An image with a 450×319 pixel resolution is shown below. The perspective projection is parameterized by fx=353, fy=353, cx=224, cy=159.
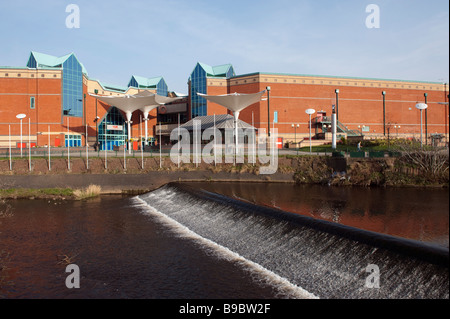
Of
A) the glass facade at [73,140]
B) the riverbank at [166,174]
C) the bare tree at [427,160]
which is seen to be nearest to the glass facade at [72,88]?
the glass facade at [73,140]

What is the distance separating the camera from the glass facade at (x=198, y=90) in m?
64.8

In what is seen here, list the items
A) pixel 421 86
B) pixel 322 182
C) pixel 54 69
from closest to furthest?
1. pixel 322 182
2. pixel 54 69
3. pixel 421 86

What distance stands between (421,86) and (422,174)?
5445cm

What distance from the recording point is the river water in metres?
8.75

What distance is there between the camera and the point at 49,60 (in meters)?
→ 61.1

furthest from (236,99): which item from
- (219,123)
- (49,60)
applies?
(49,60)

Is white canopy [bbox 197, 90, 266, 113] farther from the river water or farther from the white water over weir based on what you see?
the white water over weir

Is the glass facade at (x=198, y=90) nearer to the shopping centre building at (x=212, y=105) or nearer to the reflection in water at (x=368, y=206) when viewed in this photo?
the shopping centre building at (x=212, y=105)

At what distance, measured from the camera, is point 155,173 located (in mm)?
31000

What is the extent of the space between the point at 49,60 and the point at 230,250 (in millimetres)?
60671

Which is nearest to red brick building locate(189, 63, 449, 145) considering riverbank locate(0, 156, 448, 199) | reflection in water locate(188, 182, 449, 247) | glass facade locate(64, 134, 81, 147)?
glass facade locate(64, 134, 81, 147)

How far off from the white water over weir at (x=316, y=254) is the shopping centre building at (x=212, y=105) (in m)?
40.5

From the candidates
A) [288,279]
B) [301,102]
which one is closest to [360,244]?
[288,279]
